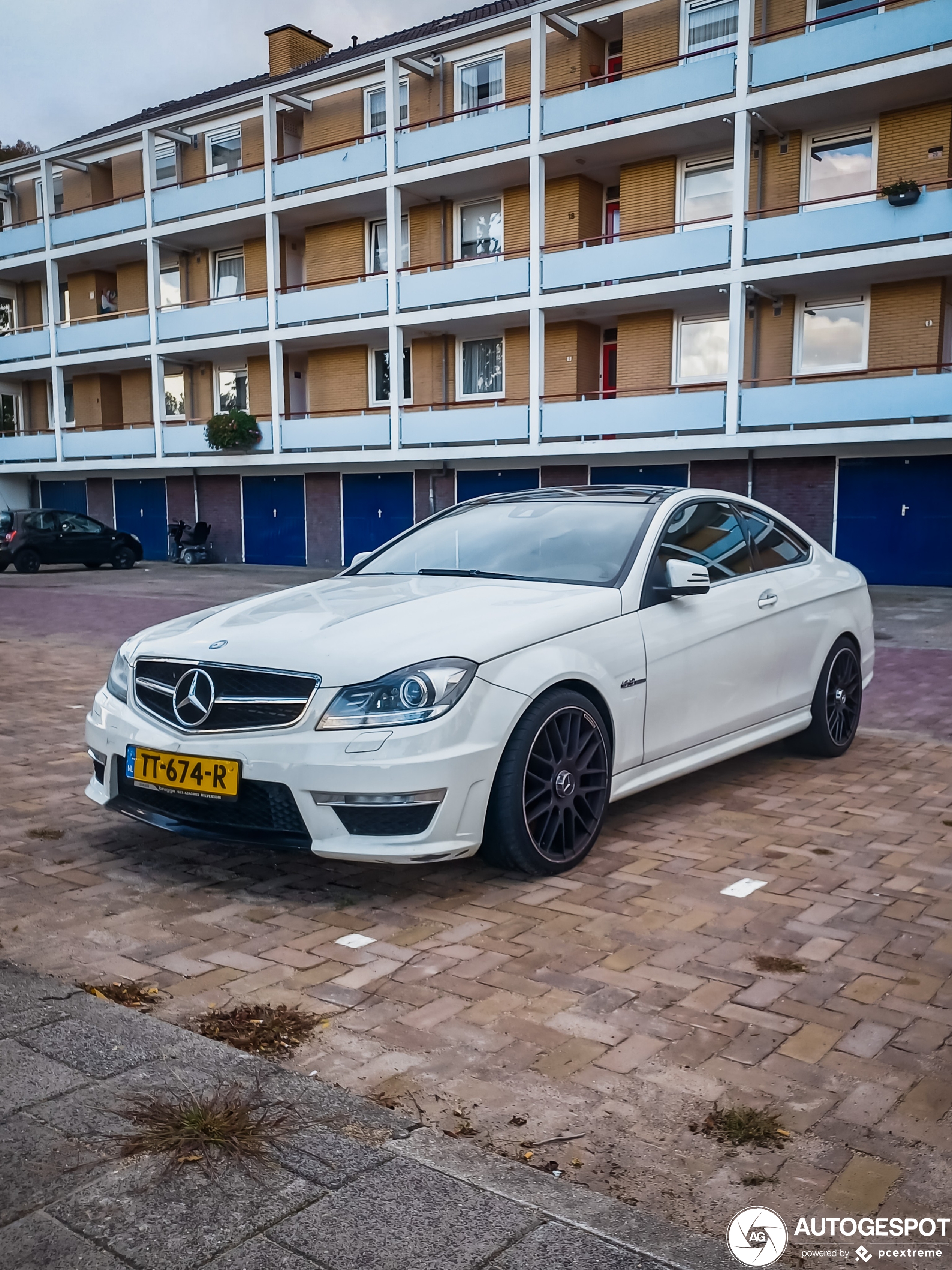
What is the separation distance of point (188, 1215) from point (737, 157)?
22.5 m

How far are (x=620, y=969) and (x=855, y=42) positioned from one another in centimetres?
2113

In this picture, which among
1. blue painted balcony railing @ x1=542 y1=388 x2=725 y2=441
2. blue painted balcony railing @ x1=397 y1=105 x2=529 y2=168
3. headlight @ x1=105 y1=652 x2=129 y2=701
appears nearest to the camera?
headlight @ x1=105 y1=652 x2=129 y2=701

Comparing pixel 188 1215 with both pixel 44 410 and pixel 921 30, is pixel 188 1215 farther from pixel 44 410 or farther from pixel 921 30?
pixel 44 410

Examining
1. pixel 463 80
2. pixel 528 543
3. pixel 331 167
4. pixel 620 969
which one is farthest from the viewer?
pixel 331 167

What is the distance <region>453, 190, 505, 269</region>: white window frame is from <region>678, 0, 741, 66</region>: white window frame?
17.2 feet

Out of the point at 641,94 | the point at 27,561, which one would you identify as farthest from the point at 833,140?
the point at 27,561

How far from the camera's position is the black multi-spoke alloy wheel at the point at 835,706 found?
247 inches

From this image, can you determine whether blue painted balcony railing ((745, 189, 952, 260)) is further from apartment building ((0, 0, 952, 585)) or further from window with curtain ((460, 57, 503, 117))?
window with curtain ((460, 57, 503, 117))

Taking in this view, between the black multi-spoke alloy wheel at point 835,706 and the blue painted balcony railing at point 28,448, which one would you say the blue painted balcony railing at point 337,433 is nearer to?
the blue painted balcony railing at point 28,448

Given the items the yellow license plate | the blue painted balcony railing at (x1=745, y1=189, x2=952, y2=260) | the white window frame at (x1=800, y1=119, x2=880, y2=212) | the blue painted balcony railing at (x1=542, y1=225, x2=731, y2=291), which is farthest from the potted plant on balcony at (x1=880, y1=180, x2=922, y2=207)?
the yellow license plate

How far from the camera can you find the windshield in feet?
16.7

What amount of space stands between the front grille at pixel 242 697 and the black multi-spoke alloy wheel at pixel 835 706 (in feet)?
11.1

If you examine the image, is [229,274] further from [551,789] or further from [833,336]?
[551,789]

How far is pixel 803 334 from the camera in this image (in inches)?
885
